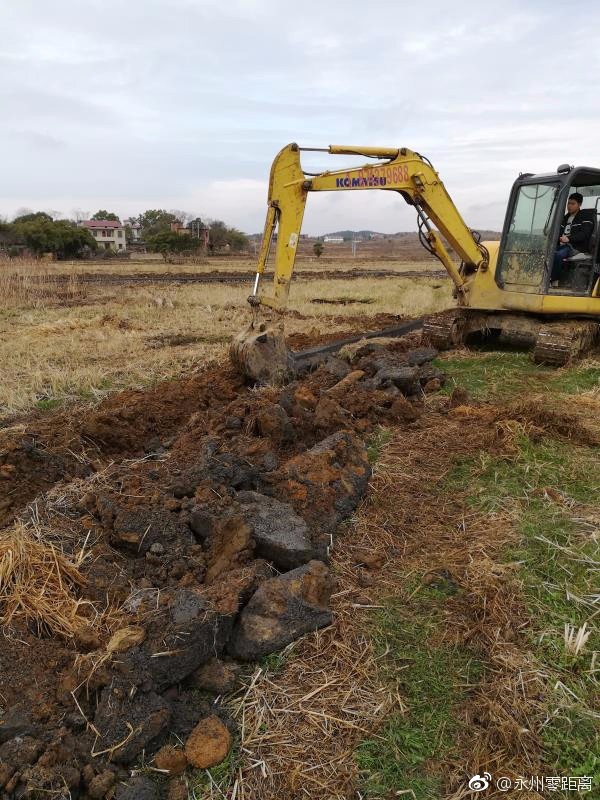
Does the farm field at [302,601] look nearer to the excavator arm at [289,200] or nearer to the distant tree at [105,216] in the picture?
the excavator arm at [289,200]

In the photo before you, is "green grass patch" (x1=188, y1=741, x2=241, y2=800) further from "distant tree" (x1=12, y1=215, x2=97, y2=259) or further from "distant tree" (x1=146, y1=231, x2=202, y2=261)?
"distant tree" (x1=146, y1=231, x2=202, y2=261)

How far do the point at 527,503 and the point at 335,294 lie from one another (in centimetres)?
1599

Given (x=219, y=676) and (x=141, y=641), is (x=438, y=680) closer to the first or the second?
(x=219, y=676)

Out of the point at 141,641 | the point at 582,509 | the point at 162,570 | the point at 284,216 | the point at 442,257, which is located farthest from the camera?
the point at 442,257

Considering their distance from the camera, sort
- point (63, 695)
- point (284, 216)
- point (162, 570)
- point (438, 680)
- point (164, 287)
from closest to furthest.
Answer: point (63, 695) → point (438, 680) → point (162, 570) → point (284, 216) → point (164, 287)

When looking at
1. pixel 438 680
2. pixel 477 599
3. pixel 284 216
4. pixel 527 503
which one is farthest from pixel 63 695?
pixel 284 216

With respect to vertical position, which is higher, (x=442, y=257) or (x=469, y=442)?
(x=442, y=257)

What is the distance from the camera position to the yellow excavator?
24.7ft

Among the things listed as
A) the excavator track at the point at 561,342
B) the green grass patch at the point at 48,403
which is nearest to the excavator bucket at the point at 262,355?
the green grass patch at the point at 48,403

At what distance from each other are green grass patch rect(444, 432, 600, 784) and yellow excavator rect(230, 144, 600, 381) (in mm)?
3288

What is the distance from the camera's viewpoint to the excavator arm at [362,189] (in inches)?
297

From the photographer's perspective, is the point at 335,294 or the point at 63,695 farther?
the point at 335,294

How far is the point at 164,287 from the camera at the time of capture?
878 inches

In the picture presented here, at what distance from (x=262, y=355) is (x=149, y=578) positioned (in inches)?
167
